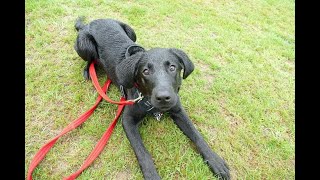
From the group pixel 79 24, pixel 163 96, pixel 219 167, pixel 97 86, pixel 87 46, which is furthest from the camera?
pixel 79 24

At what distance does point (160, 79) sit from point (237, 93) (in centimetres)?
190

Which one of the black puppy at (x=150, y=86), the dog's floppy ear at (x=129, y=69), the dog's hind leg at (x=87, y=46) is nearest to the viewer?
the black puppy at (x=150, y=86)

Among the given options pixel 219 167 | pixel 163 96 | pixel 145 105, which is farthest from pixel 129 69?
pixel 219 167

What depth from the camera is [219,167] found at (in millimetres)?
3426

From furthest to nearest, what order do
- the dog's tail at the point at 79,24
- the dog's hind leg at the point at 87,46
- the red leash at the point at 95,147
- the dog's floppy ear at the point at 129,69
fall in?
the dog's tail at the point at 79,24
the dog's hind leg at the point at 87,46
the dog's floppy ear at the point at 129,69
the red leash at the point at 95,147

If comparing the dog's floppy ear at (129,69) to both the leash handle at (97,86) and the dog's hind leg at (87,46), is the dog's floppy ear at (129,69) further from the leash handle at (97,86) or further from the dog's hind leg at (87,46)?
the dog's hind leg at (87,46)

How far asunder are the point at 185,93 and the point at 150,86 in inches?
53.3

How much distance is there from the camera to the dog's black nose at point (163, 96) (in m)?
3.06

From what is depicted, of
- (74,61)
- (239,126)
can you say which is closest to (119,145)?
(239,126)

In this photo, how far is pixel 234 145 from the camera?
3855mm

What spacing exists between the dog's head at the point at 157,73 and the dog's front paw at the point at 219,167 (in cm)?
78

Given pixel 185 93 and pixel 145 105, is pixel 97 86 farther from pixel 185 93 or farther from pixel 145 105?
pixel 185 93

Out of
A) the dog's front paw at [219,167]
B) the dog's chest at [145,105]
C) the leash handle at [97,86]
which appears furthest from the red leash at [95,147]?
the dog's front paw at [219,167]

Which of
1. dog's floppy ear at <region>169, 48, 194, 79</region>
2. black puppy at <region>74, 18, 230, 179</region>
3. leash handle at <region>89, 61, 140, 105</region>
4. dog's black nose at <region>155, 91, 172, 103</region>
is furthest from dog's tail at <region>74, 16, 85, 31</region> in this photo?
dog's black nose at <region>155, 91, 172, 103</region>
